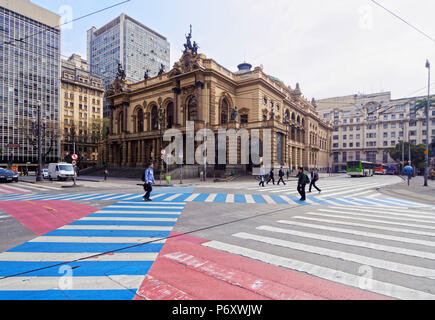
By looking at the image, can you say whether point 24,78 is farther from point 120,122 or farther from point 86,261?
point 86,261

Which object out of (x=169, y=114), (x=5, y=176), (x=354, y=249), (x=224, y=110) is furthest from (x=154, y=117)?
(x=354, y=249)

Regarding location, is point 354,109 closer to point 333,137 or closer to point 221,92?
point 333,137

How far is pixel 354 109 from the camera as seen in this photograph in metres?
81.2

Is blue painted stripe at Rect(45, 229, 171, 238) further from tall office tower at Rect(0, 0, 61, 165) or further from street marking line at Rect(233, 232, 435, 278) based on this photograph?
tall office tower at Rect(0, 0, 61, 165)

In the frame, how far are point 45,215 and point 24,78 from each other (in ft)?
242

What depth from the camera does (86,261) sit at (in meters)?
4.04

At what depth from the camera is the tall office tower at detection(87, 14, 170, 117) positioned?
83.6 metres

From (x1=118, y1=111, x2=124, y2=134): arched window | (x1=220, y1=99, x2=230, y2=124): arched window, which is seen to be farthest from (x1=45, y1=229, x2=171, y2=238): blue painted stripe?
(x1=118, y1=111, x2=124, y2=134): arched window

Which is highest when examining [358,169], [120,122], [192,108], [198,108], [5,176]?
[120,122]

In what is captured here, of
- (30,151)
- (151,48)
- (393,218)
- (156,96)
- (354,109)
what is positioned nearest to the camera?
(393,218)

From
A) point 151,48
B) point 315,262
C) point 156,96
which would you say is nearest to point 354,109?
point 156,96

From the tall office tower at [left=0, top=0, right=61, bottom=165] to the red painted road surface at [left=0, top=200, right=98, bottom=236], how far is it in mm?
53542

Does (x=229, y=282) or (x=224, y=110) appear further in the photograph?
(x=224, y=110)
